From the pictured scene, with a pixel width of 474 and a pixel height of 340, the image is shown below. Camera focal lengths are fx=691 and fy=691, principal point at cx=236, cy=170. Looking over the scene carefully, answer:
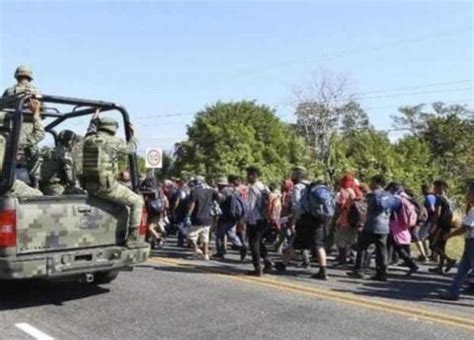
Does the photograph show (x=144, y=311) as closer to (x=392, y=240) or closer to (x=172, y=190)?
(x=392, y=240)

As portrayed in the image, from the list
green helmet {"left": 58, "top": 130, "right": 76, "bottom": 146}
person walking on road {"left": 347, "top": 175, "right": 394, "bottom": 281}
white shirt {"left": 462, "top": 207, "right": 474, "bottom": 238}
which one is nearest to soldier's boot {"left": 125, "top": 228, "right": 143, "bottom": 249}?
green helmet {"left": 58, "top": 130, "right": 76, "bottom": 146}

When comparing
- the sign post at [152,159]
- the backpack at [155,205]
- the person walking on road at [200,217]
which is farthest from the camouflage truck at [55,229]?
the sign post at [152,159]

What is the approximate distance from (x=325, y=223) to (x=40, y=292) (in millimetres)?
4577

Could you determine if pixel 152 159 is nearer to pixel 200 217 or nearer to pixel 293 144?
pixel 200 217

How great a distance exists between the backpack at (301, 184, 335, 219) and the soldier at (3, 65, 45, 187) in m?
3.93

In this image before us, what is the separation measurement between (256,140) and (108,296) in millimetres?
54801

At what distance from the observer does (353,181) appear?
511 inches

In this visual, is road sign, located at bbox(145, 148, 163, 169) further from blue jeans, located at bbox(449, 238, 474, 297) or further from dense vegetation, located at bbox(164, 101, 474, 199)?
dense vegetation, located at bbox(164, 101, 474, 199)

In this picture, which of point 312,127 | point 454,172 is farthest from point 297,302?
point 312,127

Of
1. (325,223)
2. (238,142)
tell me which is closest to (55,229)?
(325,223)

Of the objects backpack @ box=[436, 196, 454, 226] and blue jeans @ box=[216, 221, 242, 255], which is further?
blue jeans @ box=[216, 221, 242, 255]

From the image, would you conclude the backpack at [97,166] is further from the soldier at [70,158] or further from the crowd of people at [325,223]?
the crowd of people at [325,223]

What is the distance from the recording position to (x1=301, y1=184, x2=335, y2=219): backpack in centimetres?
1021

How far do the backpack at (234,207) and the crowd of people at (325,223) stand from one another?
2 centimetres
